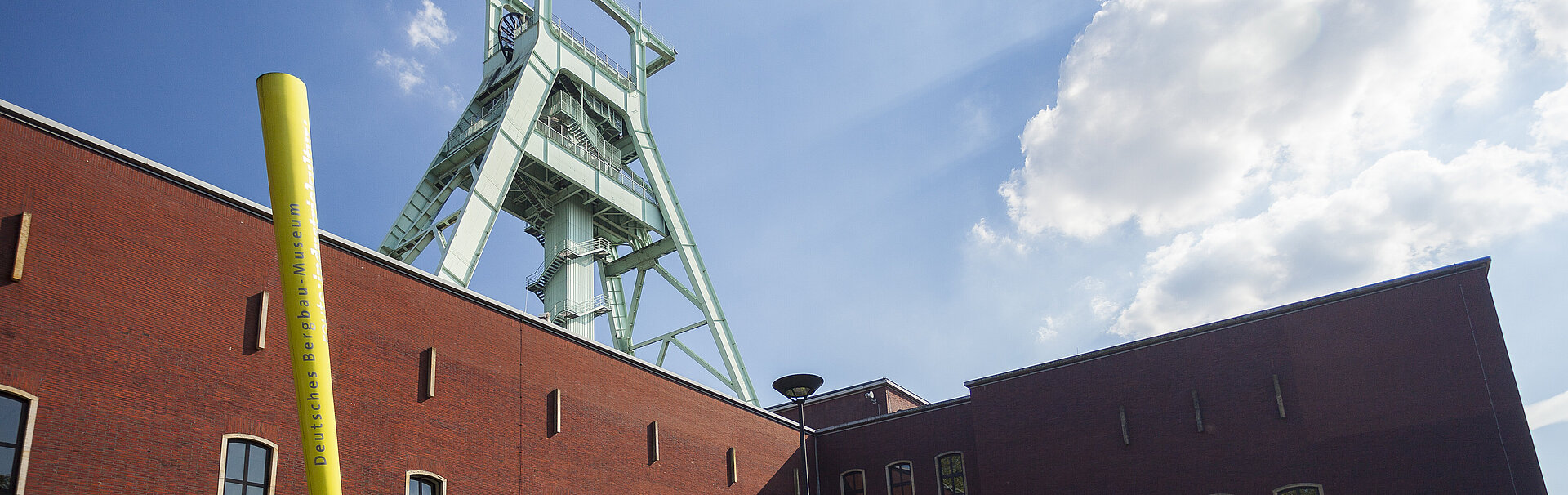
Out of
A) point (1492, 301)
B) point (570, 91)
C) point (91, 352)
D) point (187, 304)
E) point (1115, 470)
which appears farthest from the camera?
point (570, 91)

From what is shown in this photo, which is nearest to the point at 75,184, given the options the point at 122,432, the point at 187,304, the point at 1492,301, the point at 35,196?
the point at 35,196

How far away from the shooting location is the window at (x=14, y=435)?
11.2 m

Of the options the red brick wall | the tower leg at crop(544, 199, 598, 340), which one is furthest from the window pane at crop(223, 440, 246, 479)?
the tower leg at crop(544, 199, 598, 340)

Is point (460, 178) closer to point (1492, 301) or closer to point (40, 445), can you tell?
point (40, 445)

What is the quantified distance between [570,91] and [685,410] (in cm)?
1176

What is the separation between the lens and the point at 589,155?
94.4 ft

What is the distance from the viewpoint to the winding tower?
26750mm

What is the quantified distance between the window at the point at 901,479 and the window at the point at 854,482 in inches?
31.8

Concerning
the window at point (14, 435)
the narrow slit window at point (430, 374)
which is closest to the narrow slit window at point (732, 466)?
the narrow slit window at point (430, 374)

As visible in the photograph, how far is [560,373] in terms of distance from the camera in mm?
19656

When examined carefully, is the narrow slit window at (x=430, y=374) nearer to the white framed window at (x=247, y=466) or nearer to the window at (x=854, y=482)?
the white framed window at (x=247, y=466)

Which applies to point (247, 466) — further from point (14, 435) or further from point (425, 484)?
point (425, 484)

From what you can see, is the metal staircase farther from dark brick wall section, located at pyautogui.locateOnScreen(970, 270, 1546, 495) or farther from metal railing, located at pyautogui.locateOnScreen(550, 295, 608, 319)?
dark brick wall section, located at pyautogui.locateOnScreen(970, 270, 1546, 495)

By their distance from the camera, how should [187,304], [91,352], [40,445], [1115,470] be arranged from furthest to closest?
[1115,470] → [187,304] → [91,352] → [40,445]
